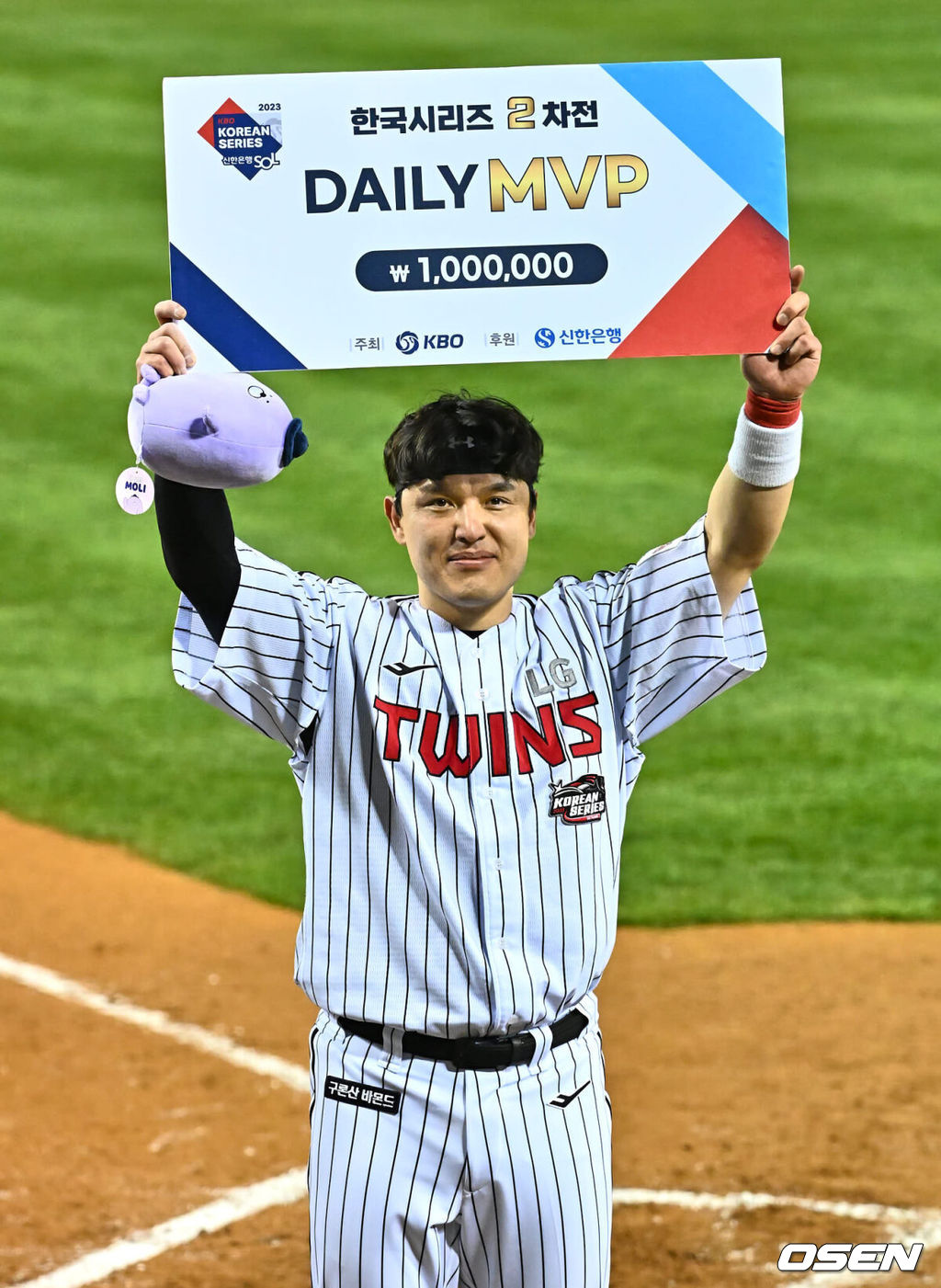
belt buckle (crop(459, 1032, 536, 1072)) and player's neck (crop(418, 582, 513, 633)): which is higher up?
player's neck (crop(418, 582, 513, 633))

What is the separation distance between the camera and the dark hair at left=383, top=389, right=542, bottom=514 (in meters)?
2.40

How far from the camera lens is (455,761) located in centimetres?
237

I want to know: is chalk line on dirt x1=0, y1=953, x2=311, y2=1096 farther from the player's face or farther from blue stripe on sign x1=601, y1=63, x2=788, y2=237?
blue stripe on sign x1=601, y1=63, x2=788, y2=237

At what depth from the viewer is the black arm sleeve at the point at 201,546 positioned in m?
2.25

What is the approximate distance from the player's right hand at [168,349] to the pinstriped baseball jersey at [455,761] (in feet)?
0.94

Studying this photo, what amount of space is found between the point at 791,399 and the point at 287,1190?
8.25 ft

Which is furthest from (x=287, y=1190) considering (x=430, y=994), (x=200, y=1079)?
(x=430, y=994)

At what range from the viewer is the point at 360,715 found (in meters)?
2.41

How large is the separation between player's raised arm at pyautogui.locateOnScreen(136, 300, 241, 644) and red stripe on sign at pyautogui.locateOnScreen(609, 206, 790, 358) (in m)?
0.66

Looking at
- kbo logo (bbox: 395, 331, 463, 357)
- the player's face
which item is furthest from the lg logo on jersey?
kbo logo (bbox: 395, 331, 463, 357)

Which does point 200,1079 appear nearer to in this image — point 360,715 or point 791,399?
point 360,715

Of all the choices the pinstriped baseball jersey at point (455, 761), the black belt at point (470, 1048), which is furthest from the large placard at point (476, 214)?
the black belt at point (470, 1048)

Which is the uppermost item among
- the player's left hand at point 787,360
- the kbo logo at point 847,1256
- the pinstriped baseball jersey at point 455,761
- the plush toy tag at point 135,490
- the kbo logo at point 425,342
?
the kbo logo at point 425,342

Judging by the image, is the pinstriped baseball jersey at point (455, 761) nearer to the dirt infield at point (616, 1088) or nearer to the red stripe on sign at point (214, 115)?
the red stripe on sign at point (214, 115)
